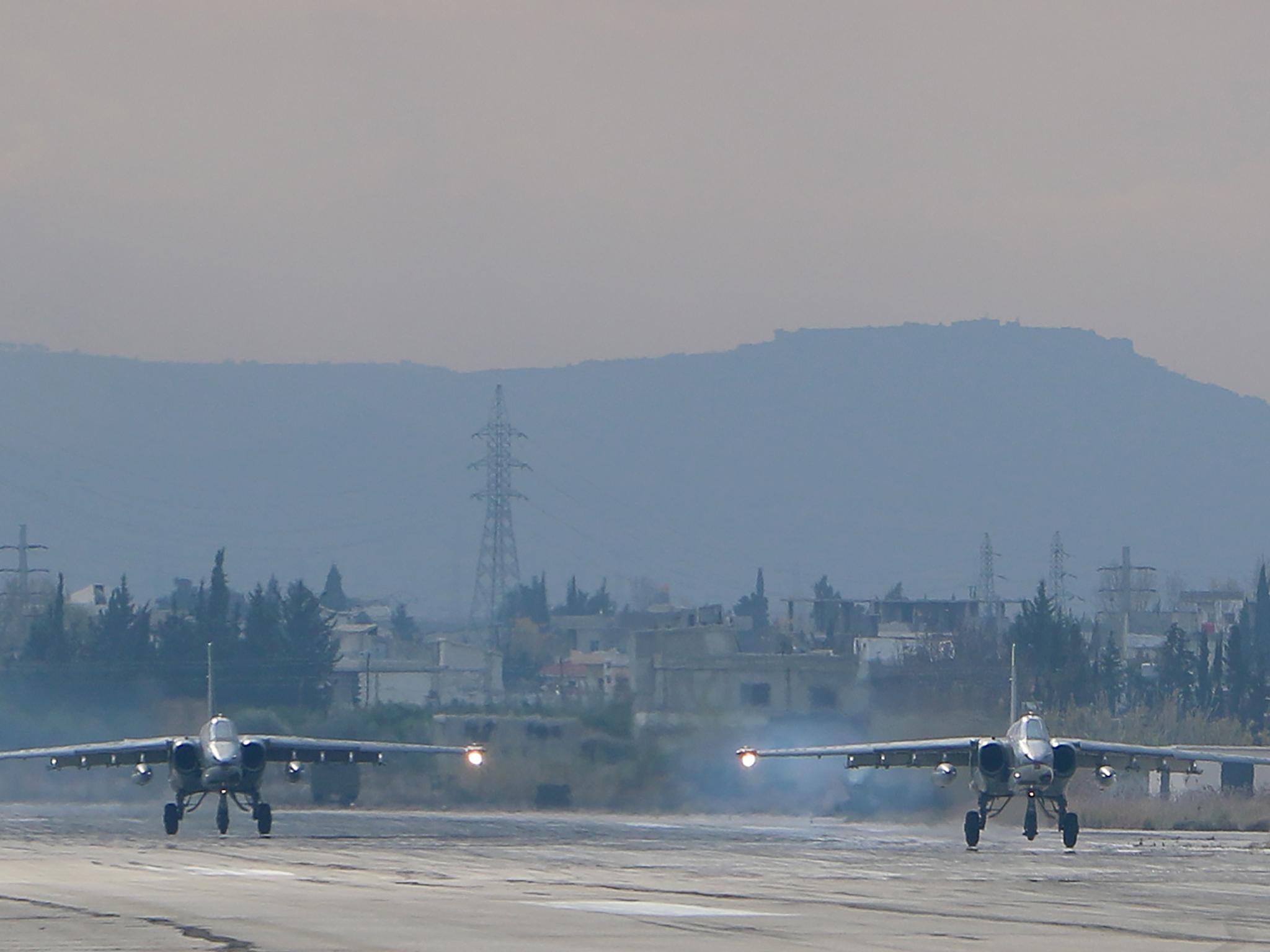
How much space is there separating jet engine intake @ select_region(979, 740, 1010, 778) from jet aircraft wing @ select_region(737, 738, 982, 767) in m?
1.04

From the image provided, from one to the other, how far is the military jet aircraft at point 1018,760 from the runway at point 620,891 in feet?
3.07

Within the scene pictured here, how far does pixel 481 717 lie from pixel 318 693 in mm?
25976

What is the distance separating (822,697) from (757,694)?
15.2 feet

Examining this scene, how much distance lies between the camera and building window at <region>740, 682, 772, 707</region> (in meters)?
99.3

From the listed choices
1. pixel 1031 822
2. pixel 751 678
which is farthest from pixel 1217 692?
pixel 1031 822

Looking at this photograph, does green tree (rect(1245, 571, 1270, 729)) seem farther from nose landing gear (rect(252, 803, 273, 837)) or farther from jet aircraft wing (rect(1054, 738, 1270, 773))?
nose landing gear (rect(252, 803, 273, 837))

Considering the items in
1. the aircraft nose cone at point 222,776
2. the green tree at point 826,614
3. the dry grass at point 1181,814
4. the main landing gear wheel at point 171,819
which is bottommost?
the dry grass at point 1181,814

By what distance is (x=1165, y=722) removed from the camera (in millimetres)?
98062

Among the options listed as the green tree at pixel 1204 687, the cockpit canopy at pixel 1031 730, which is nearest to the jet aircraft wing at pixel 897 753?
the cockpit canopy at pixel 1031 730

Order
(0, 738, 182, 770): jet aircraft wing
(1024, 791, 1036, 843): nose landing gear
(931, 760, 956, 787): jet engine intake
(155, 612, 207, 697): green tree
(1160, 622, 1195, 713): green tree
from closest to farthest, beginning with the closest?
(1024, 791, 1036, 843): nose landing gear < (931, 760, 956, 787): jet engine intake < (0, 738, 182, 770): jet aircraft wing < (155, 612, 207, 697): green tree < (1160, 622, 1195, 713): green tree

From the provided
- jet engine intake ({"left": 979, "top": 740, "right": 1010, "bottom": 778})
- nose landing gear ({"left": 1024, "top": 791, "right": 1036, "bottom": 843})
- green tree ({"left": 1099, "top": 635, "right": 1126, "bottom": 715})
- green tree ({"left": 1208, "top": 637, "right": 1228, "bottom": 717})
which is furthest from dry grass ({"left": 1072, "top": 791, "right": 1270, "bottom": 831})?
green tree ({"left": 1208, "top": 637, "right": 1228, "bottom": 717})

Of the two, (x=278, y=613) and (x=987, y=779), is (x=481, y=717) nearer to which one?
(x=987, y=779)

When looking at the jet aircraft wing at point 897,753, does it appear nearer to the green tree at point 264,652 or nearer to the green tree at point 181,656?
the green tree at point 181,656

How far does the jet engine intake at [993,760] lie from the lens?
53.0 metres
